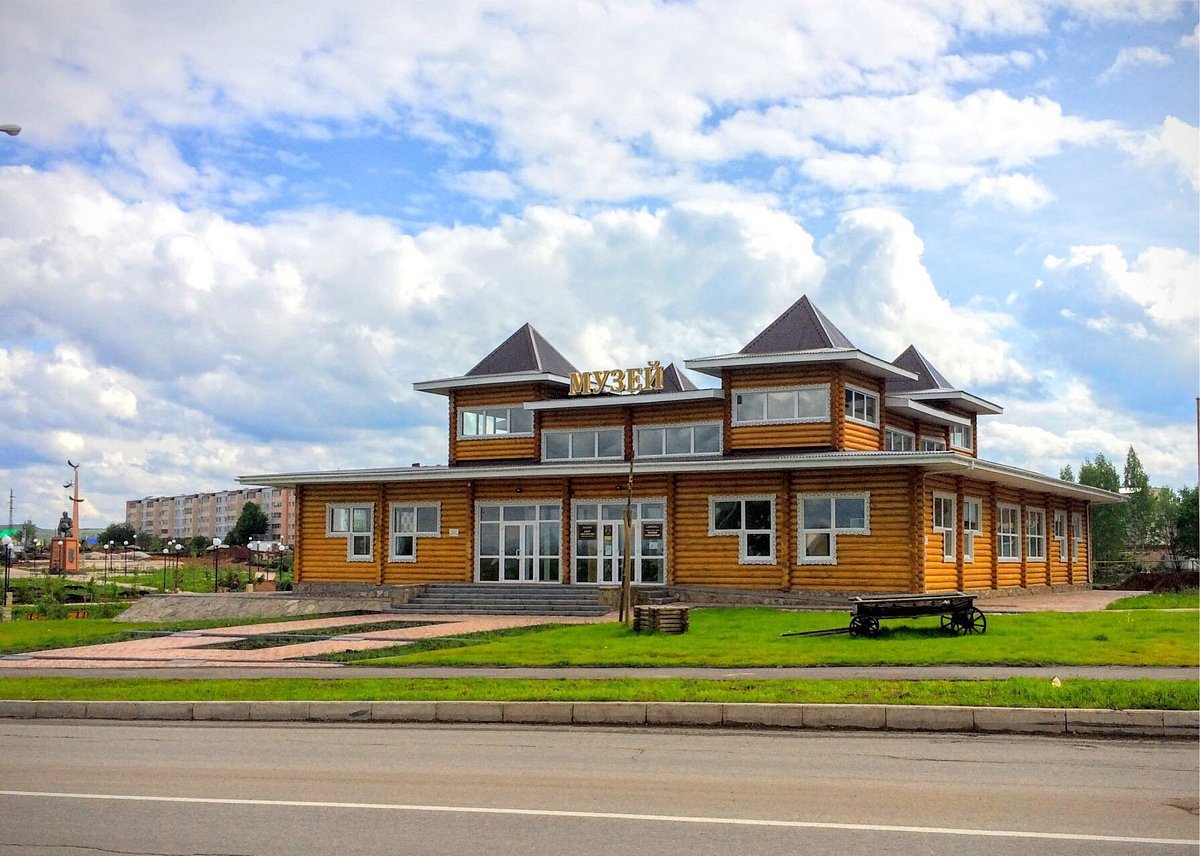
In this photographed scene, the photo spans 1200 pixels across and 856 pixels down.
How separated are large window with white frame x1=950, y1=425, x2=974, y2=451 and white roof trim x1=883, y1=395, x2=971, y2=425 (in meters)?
0.45

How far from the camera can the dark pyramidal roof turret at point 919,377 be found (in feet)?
152

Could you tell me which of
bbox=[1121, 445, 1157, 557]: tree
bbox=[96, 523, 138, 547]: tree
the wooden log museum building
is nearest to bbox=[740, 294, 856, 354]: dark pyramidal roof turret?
the wooden log museum building

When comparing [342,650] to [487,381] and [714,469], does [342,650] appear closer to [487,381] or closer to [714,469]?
[714,469]

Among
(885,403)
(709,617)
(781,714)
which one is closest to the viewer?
(781,714)

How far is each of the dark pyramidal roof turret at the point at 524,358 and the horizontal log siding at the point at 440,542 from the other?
15.7ft

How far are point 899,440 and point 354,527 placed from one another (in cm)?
1941

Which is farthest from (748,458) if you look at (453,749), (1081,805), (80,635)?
(1081,805)

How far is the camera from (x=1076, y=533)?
153 ft

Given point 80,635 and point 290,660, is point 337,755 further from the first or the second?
point 80,635

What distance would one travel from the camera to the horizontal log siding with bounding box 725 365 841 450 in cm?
3444

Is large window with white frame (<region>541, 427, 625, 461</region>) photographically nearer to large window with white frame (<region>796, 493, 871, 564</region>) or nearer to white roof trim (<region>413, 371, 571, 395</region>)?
white roof trim (<region>413, 371, 571, 395</region>)

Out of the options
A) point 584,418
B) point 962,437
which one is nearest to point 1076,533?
point 962,437

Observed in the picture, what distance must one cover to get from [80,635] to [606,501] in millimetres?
15385

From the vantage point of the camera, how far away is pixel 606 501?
36.5m
